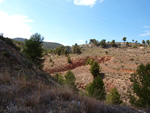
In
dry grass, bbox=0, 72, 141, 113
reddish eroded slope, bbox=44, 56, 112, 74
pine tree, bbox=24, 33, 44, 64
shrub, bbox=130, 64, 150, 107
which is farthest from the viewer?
reddish eroded slope, bbox=44, 56, 112, 74

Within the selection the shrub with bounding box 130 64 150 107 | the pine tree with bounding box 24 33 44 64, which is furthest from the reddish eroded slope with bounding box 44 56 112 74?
the shrub with bounding box 130 64 150 107

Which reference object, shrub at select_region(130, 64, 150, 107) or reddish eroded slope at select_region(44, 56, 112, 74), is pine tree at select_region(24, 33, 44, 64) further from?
reddish eroded slope at select_region(44, 56, 112, 74)

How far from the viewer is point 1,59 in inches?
A: 296

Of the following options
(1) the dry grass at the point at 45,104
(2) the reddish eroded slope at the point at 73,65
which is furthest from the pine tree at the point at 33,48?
(2) the reddish eroded slope at the point at 73,65

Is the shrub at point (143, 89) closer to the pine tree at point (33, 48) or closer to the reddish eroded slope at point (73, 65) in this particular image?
the pine tree at point (33, 48)

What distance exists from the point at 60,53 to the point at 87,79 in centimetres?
3451

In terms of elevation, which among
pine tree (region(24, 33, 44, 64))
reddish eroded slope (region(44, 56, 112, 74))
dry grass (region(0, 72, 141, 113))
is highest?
pine tree (region(24, 33, 44, 64))

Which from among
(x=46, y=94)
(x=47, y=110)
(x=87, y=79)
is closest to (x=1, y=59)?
(x=46, y=94)

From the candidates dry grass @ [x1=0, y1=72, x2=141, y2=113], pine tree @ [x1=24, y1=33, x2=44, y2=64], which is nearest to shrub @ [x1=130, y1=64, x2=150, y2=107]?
dry grass @ [x1=0, y1=72, x2=141, y2=113]

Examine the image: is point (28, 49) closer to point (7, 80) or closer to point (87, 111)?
point (7, 80)

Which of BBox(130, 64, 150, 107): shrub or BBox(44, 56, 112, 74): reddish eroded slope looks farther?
BBox(44, 56, 112, 74): reddish eroded slope

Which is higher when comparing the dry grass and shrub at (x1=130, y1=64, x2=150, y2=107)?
the dry grass

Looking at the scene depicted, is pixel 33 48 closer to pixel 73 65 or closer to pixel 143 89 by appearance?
pixel 143 89

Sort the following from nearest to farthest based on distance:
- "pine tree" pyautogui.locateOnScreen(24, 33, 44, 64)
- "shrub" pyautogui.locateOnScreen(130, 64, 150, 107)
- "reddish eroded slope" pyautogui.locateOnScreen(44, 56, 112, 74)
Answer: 1. "shrub" pyautogui.locateOnScreen(130, 64, 150, 107)
2. "pine tree" pyautogui.locateOnScreen(24, 33, 44, 64)
3. "reddish eroded slope" pyautogui.locateOnScreen(44, 56, 112, 74)
